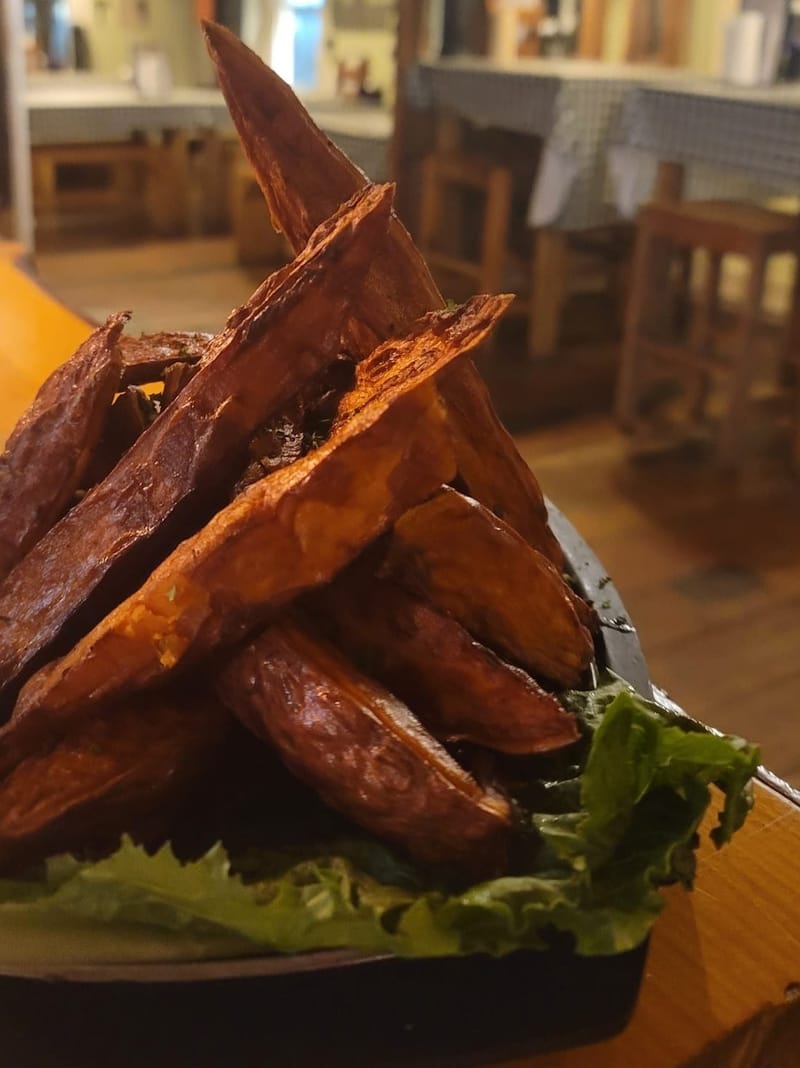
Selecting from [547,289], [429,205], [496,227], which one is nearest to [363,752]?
[496,227]

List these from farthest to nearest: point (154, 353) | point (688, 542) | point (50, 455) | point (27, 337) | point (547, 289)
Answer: point (547, 289) → point (688, 542) → point (27, 337) → point (154, 353) → point (50, 455)

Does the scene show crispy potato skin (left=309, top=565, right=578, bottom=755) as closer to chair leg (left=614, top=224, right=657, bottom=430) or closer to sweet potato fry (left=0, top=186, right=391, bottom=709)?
sweet potato fry (left=0, top=186, right=391, bottom=709)

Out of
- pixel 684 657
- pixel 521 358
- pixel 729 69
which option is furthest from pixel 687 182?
pixel 684 657

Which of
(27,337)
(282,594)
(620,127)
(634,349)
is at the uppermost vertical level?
(620,127)

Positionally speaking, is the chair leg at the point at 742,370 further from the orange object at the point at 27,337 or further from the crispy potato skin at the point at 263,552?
the crispy potato skin at the point at 263,552

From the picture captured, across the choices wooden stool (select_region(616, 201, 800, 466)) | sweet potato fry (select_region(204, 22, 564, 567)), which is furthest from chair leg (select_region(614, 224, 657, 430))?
sweet potato fry (select_region(204, 22, 564, 567))

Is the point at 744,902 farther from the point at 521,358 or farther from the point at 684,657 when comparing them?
the point at 521,358

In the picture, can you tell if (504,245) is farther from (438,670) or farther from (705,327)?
(438,670)
